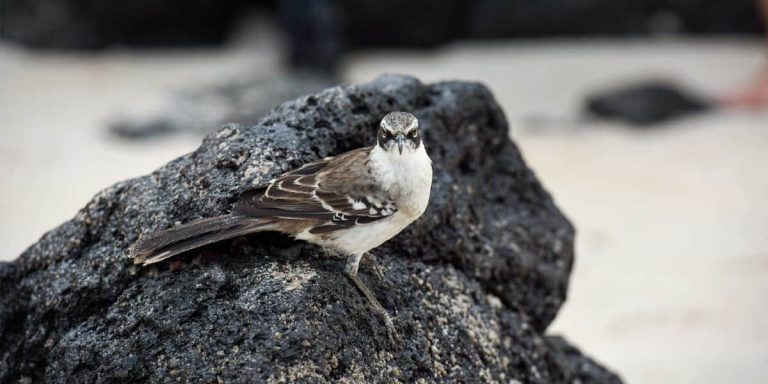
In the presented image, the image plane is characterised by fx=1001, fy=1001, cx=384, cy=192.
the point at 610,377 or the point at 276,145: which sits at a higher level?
the point at 276,145

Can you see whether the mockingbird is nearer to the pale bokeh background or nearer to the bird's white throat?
the bird's white throat

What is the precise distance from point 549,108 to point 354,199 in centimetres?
804

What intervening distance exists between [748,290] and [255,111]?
5.02 m

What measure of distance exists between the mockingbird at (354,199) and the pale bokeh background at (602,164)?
11.3ft

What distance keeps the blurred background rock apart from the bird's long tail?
3849 mm

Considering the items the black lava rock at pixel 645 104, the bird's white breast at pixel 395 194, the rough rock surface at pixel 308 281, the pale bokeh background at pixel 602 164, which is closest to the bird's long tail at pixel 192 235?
the rough rock surface at pixel 308 281

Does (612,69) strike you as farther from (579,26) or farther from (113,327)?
(113,327)

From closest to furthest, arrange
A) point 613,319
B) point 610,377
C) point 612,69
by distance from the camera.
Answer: point 610,377, point 613,319, point 612,69

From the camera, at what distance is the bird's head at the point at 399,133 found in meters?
3.59

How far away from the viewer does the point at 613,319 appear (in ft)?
24.2

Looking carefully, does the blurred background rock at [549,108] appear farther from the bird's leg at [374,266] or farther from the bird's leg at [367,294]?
the bird's leg at [367,294]

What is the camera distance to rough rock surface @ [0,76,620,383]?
336 cm

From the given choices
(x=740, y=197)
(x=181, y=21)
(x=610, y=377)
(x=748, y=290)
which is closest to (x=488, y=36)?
(x=181, y=21)

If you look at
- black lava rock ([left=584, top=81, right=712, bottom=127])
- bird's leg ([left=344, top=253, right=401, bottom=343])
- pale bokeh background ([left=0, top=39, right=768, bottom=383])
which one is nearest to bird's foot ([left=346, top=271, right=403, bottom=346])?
bird's leg ([left=344, top=253, right=401, bottom=343])
